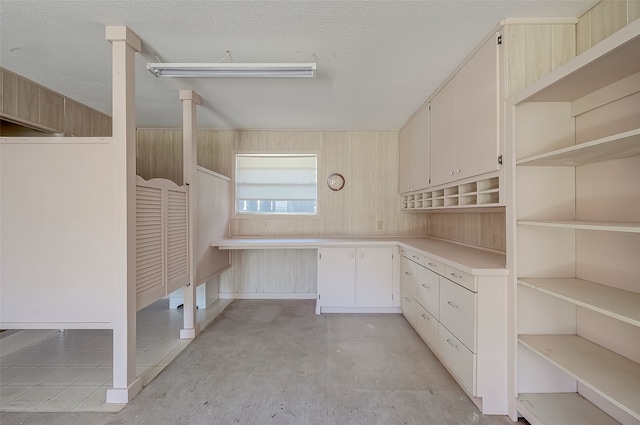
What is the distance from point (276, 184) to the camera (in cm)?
397

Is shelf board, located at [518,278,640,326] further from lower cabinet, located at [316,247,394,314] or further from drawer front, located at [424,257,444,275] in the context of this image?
lower cabinet, located at [316,247,394,314]

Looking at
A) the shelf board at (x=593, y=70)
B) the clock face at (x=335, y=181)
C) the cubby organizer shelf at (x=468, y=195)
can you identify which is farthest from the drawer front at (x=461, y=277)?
the clock face at (x=335, y=181)

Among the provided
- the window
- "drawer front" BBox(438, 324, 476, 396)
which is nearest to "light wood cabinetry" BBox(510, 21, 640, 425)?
"drawer front" BBox(438, 324, 476, 396)

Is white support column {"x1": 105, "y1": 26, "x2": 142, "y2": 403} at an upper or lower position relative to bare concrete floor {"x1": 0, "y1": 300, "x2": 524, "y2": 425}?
upper

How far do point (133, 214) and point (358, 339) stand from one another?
2231mm

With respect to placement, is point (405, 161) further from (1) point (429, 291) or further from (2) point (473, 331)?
(2) point (473, 331)

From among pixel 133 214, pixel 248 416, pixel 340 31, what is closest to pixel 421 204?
pixel 340 31

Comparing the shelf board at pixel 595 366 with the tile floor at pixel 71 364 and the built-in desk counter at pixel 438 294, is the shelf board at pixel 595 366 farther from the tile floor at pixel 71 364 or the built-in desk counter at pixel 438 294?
the tile floor at pixel 71 364

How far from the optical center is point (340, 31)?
174 cm

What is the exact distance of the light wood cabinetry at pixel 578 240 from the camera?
124cm

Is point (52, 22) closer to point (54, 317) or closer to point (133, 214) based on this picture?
point (133, 214)

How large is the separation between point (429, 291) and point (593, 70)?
1790 millimetres

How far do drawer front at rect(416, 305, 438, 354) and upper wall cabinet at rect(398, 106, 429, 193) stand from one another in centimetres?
130

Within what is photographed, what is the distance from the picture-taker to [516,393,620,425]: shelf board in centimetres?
140
